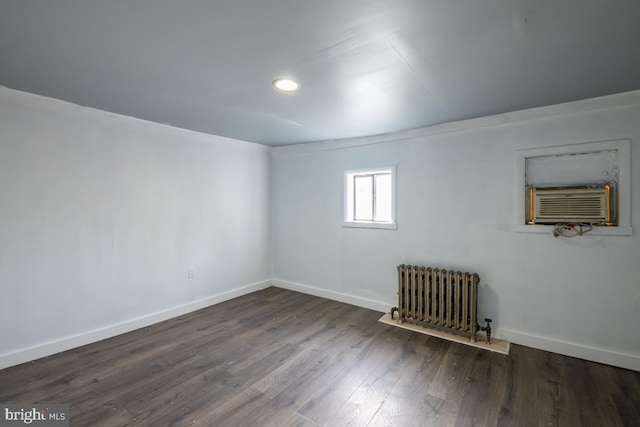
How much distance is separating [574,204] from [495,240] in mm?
702

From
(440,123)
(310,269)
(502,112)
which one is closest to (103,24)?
(440,123)

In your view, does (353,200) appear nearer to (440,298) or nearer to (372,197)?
(372,197)

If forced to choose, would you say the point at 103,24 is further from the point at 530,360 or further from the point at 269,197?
the point at 530,360

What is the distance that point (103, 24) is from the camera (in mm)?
1432

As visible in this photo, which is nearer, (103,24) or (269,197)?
(103,24)

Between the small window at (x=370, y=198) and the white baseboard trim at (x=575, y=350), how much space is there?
1667mm

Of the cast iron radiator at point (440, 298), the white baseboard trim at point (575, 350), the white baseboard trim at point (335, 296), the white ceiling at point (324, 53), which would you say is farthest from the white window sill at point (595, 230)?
the white baseboard trim at point (335, 296)

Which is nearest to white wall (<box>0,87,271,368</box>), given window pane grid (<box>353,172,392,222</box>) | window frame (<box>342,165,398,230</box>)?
window frame (<box>342,165,398,230</box>)

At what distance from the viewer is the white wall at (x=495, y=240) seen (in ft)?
7.85

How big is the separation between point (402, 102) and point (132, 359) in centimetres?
333

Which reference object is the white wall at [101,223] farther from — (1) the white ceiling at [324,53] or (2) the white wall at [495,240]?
(2) the white wall at [495,240]

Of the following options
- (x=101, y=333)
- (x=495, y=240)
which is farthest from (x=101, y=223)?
(x=495, y=240)

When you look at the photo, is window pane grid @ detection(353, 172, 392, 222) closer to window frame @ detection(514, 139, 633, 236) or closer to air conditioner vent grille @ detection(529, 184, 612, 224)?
window frame @ detection(514, 139, 633, 236)

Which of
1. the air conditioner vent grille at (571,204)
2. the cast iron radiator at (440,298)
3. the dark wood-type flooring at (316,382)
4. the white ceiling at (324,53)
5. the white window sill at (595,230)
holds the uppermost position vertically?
the white ceiling at (324,53)
